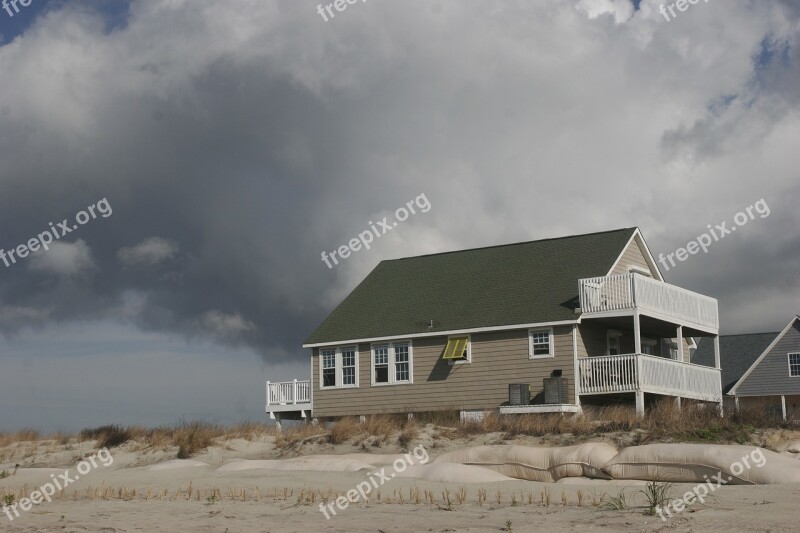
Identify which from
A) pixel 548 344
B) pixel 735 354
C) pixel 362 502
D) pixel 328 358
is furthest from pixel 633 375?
pixel 735 354

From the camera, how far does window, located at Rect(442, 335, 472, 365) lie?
34188 mm

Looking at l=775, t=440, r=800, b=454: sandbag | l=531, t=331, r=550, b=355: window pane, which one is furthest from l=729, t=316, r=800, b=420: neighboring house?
l=775, t=440, r=800, b=454: sandbag

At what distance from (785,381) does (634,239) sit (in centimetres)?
1821

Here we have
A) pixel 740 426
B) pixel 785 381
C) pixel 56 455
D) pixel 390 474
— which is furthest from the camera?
pixel 785 381

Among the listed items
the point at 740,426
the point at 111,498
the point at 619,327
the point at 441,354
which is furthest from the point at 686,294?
the point at 111,498

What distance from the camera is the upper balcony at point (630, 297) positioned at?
3170 centimetres

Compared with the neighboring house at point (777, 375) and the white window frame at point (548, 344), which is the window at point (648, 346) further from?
the neighboring house at point (777, 375)

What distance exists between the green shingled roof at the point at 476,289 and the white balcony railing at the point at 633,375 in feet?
5.75

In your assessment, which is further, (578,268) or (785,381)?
(785,381)

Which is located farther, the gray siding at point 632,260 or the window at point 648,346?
the window at point 648,346

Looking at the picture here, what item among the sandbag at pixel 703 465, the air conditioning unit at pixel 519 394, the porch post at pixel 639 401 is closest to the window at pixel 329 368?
the air conditioning unit at pixel 519 394

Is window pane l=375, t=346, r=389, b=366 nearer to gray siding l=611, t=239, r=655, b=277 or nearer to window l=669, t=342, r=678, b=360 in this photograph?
gray siding l=611, t=239, r=655, b=277

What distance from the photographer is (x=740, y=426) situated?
24312mm

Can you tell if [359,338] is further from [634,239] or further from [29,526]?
[29,526]
